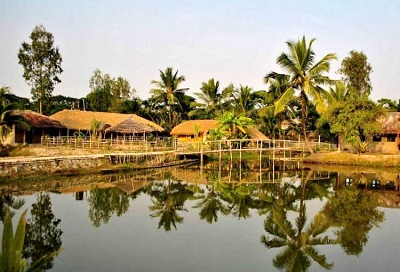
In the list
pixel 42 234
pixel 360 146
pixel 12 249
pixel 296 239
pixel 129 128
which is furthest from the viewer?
pixel 129 128

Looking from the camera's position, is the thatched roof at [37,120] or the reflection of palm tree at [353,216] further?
the thatched roof at [37,120]

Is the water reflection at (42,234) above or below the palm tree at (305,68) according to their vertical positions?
below

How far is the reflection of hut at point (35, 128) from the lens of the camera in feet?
88.7

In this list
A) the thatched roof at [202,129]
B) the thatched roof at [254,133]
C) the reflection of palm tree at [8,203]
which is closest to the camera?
the reflection of palm tree at [8,203]

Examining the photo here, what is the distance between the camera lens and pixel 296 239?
32.1 ft

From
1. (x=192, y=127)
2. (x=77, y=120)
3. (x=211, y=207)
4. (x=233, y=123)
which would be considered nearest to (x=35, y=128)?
(x=77, y=120)

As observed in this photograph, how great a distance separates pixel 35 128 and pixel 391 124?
1060 inches

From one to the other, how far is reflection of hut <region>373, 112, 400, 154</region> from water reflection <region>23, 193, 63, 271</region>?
24.9m

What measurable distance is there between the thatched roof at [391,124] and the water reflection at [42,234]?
2482cm

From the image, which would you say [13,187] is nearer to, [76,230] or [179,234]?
[76,230]

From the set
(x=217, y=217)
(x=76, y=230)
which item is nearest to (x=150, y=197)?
(x=217, y=217)

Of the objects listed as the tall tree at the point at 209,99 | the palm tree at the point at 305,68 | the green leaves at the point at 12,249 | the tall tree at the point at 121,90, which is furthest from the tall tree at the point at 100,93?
the green leaves at the point at 12,249

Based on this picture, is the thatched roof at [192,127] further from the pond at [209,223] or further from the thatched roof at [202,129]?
the pond at [209,223]

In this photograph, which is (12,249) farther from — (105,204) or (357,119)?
(357,119)
